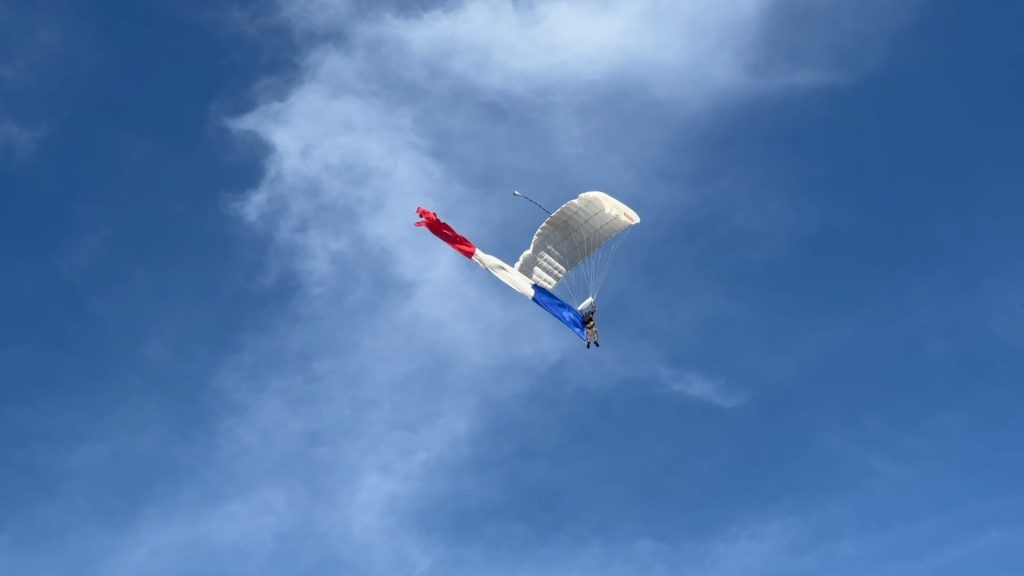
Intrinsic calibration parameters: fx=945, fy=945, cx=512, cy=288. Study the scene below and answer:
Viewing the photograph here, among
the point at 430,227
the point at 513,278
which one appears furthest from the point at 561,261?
the point at 430,227

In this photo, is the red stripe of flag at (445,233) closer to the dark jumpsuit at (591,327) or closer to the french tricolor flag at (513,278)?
the french tricolor flag at (513,278)

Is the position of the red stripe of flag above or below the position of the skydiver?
above

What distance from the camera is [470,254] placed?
74312mm

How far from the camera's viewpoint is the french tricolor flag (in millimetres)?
72938

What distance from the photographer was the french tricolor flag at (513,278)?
72938 mm

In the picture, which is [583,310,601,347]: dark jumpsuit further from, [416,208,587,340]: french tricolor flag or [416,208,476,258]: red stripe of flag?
[416,208,476,258]: red stripe of flag

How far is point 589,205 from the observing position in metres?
68.6

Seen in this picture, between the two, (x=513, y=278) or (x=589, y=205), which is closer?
(x=589, y=205)

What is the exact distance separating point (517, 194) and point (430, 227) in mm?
8597

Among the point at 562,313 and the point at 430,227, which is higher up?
the point at 430,227

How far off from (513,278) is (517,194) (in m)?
7.69

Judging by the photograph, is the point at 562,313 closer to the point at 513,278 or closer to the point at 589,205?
the point at 513,278

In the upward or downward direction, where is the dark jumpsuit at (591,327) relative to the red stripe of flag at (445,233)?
downward

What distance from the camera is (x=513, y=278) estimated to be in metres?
73.2
